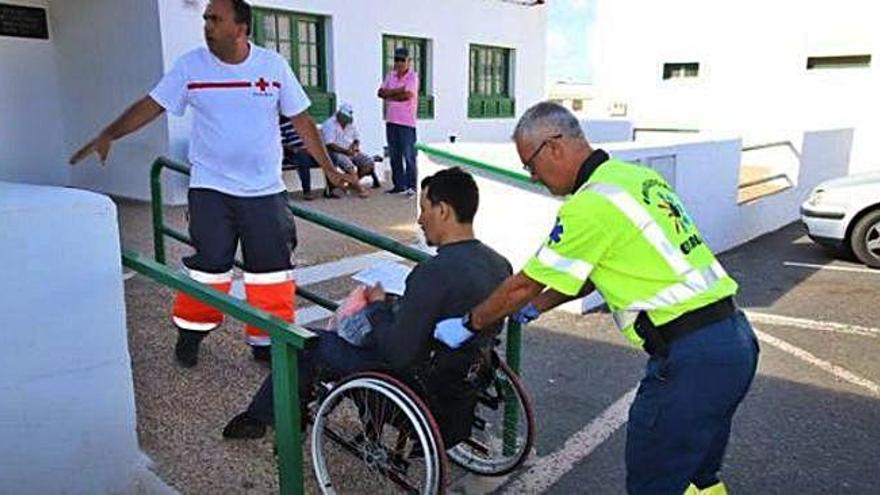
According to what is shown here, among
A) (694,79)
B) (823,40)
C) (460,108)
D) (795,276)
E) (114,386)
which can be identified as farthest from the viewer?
(694,79)

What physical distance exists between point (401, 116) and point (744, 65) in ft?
28.6

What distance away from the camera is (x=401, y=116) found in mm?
9133

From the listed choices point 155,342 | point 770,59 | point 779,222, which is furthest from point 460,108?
point 155,342

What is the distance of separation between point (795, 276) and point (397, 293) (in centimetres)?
516

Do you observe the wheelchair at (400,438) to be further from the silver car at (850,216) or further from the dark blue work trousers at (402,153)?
the dark blue work trousers at (402,153)

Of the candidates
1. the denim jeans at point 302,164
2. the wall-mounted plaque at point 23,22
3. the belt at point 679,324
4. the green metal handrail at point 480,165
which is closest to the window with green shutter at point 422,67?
the denim jeans at point 302,164

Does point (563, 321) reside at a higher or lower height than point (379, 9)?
lower

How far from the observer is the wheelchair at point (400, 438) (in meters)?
2.40

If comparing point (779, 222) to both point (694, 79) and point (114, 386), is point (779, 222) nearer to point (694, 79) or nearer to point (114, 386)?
point (694, 79)

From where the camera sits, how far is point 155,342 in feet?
12.8

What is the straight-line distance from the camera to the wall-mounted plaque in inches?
313

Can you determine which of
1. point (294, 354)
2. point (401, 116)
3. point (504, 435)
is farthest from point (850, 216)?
point (294, 354)

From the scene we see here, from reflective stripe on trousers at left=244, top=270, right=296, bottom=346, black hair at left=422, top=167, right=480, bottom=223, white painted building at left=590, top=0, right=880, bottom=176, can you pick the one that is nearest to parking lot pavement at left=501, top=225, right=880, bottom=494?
black hair at left=422, top=167, right=480, bottom=223

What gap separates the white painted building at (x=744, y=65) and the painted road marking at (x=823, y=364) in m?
8.02
